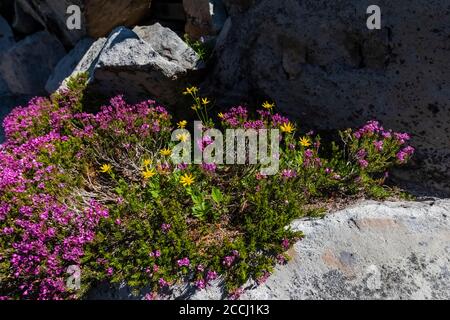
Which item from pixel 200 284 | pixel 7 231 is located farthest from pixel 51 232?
pixel 200 284

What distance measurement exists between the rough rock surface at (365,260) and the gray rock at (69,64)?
438 centimetres

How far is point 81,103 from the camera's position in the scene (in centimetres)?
700

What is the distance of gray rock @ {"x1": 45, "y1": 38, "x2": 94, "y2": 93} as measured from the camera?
7613 millimetres

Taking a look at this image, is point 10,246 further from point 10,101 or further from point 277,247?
point 10,101

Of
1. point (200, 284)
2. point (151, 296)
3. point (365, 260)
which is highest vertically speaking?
point (365, 260)

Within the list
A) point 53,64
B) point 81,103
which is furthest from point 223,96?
point 53,64

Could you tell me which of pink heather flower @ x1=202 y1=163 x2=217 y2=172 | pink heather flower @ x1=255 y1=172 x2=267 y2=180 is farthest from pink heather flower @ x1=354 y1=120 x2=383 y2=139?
pink heather flower @ x1=202 y1=163 x2=217 y2=172

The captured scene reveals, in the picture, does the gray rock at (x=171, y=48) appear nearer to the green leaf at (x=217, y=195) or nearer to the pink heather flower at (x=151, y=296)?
the green leaf at (x=217, y=195)

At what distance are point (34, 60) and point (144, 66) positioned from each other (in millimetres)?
3547

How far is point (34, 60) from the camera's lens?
8.63 metres

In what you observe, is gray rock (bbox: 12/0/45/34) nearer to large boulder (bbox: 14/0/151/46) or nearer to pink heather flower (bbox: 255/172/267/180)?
large boulder (bbox: 14/0/151/46)

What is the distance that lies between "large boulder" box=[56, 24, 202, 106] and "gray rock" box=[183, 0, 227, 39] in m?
0.81

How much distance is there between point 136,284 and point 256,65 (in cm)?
361

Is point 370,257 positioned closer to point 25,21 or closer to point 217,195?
point 217,195
